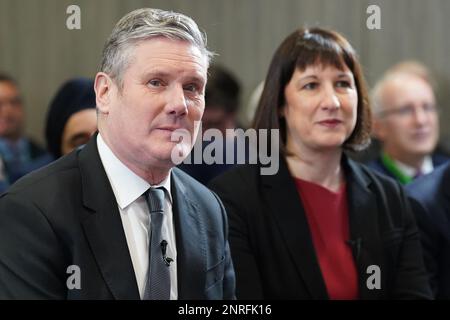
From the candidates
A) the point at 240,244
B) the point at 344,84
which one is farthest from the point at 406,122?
the point at 240,244

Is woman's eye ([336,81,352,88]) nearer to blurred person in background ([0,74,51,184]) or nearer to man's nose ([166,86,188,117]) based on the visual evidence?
man's nose ([166,86,188,117])

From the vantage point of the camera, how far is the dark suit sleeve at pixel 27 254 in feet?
4.13

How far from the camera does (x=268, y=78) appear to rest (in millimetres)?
1851

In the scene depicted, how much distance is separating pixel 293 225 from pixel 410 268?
341mm

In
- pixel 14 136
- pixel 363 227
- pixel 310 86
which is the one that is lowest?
pixel 363 227

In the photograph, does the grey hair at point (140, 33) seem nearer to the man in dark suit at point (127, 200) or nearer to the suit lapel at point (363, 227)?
the man in dark suit at point (127, 200)

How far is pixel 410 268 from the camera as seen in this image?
6.08 feet

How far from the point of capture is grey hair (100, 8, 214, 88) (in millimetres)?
1338

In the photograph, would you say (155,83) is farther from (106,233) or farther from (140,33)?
(106,233)

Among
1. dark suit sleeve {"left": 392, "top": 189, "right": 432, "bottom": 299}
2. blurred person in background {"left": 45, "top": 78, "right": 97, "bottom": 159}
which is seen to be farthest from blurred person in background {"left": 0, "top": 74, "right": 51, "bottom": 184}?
dark suit sleeve {"left": 392, "top": 189, "right": 432, "bottom": 299}

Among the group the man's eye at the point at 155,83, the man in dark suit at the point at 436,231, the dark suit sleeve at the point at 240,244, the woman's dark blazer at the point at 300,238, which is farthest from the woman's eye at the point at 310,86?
the man's eye at the point at 155,83

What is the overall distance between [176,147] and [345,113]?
0.61 metres

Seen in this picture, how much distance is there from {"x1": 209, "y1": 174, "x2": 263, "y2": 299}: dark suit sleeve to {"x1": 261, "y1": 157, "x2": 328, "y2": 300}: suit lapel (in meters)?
0.08
